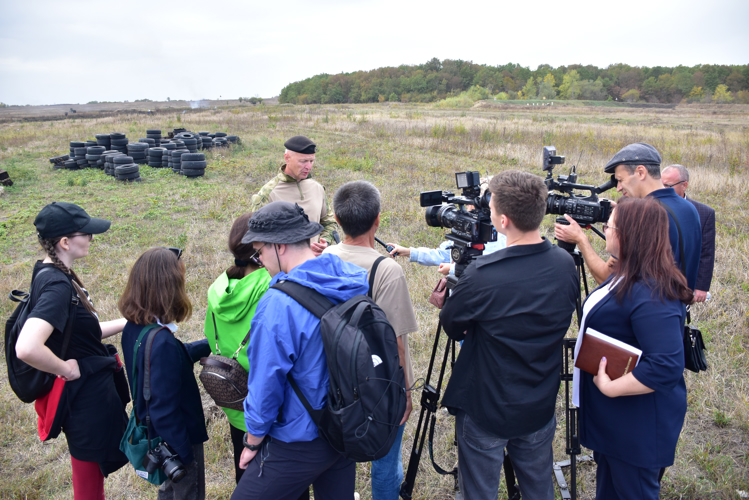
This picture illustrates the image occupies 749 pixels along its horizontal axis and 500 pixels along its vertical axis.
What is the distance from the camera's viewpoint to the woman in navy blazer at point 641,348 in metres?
1.81

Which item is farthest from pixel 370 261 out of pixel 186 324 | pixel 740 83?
pixel 740 83

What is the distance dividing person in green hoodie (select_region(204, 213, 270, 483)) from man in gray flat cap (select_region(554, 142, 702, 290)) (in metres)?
1.73

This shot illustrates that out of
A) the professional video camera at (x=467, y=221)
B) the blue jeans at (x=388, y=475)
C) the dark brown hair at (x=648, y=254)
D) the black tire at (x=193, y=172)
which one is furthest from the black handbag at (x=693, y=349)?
the black tire at (x=193, y=172)

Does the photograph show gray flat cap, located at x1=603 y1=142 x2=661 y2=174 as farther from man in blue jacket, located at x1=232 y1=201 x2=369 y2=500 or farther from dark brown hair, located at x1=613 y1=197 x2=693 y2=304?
man in blue jacket, located at x1=232 y1=201 x2=369 y2=500

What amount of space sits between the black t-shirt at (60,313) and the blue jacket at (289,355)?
3.72 feet

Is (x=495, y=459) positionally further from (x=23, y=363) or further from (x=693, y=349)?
(x=23, y=363)

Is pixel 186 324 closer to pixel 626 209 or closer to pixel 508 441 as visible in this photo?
pixel 508 441

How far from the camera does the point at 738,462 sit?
3027 millimetres

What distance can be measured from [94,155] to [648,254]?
17027mm

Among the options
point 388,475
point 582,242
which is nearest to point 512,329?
point 582,242

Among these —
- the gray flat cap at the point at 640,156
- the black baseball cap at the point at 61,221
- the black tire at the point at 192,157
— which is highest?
the gray flat cap at the point at 640,156

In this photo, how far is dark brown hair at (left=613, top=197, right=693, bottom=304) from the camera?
1852 millimetres

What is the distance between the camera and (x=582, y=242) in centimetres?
240

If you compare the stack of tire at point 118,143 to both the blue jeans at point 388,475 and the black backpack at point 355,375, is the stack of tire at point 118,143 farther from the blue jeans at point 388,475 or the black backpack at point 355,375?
the black backpack at point 355,375
